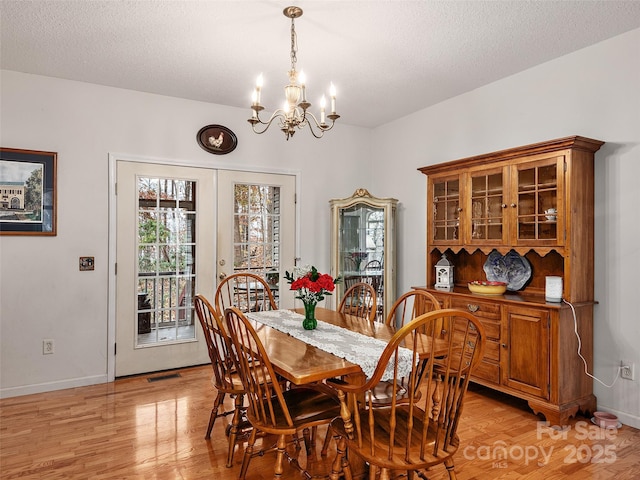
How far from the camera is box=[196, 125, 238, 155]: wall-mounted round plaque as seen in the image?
169 inches

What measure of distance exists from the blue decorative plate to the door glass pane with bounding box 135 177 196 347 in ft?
9.07

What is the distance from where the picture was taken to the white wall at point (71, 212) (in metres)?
3.51

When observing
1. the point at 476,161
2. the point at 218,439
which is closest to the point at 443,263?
the point at 476,161

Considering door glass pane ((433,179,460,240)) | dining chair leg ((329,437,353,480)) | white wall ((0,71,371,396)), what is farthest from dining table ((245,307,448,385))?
white wall ((0,71,371,396))

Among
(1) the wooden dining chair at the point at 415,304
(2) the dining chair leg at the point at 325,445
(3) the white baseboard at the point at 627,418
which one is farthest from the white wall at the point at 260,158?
(2) the dining chair leg at the point at 325,445

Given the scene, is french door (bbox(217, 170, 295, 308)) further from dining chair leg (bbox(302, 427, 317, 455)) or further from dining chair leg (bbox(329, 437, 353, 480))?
dining chair leg (bbox(329, 437, 353, 480))

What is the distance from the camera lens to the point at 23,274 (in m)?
3.54

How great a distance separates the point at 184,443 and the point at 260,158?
2878 millimetres

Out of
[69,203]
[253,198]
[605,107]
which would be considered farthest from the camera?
[253,198]

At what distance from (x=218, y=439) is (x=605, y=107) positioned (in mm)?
3434

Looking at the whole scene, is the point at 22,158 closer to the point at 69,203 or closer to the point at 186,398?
the point at 69,203

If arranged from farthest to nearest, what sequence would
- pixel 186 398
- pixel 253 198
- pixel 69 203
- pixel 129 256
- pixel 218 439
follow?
pixel 253 198 < pixel 129 256 < pixel 69 203 < pixel 186 398 < pixel 218 439

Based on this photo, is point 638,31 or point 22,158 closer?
point 638,31

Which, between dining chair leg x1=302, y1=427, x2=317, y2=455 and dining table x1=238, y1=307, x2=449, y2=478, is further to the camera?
dining chair leg x1=302, y1=427, x2=317, y2=455
